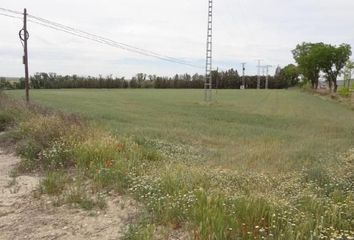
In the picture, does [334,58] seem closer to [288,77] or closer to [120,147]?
[288,77]

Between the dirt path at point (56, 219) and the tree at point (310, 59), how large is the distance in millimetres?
69908

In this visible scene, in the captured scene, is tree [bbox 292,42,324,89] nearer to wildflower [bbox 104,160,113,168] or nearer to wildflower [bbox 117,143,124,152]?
wildflower [bbox 117,143,124,152]

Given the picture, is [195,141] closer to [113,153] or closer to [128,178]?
[113,153]

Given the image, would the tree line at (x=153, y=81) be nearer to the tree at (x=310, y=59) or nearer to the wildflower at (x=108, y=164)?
the tree at (x=310, y=59)

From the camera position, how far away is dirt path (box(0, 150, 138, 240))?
475 cm

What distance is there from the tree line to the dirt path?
7491 cm

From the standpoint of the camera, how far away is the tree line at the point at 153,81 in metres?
86.4

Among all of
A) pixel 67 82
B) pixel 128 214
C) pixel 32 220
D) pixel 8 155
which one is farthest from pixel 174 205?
pixel 67 82

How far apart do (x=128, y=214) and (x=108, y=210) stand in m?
0.38

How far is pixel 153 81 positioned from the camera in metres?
104

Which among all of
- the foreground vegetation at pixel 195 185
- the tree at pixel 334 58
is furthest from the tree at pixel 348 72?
the foreground vegetation at pixel 195 185

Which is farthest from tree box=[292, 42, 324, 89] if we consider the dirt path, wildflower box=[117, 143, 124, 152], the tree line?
the dirt path

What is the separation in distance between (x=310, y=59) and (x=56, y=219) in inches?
2894

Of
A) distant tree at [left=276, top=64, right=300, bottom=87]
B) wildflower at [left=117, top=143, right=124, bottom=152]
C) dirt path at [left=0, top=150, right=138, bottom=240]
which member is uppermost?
distant tree at [left=276, top=64, right=300, bottom=87]
